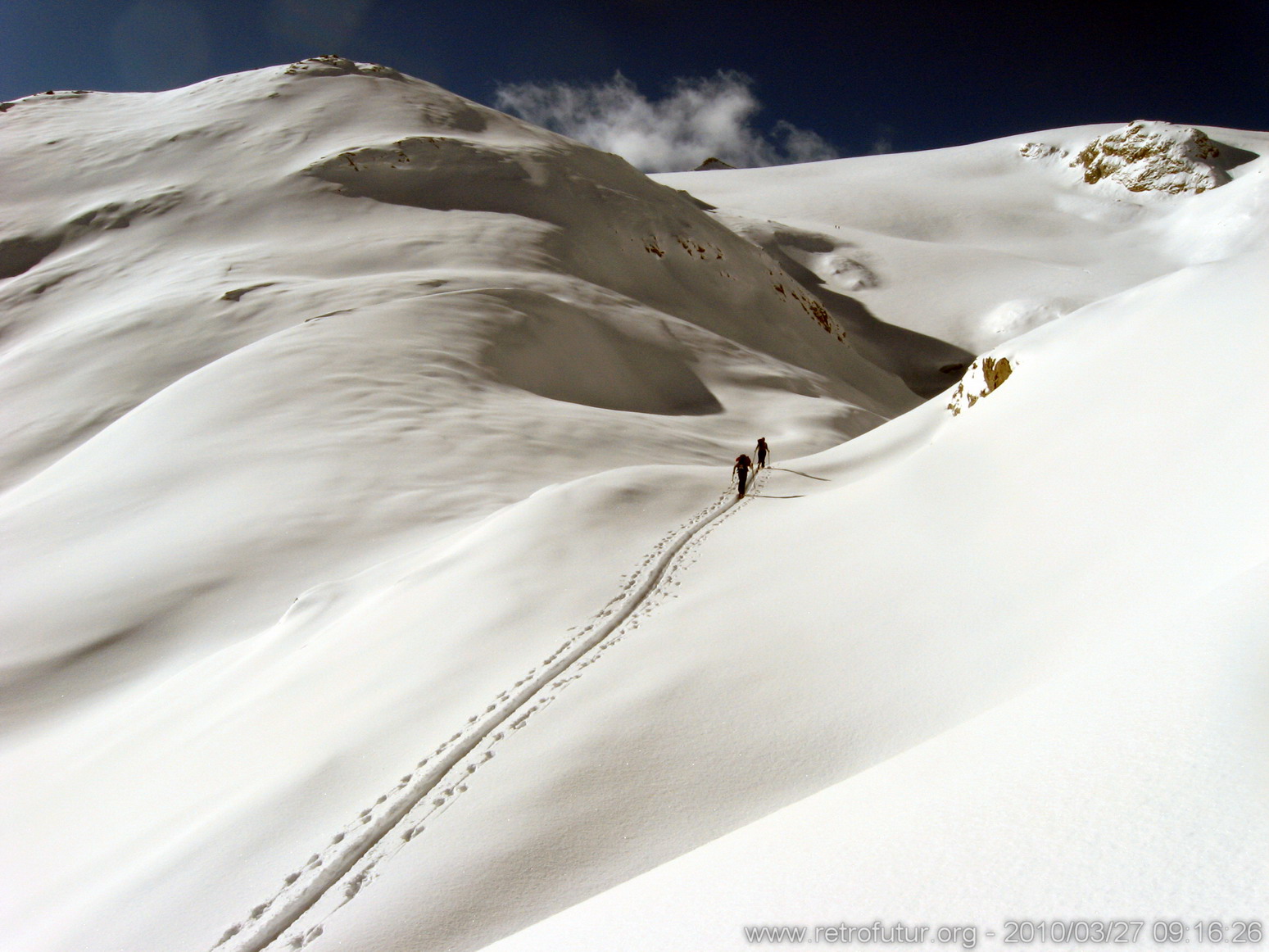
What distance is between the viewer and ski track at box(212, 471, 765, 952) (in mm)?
3961

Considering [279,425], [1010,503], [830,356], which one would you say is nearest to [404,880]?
[1010,503]

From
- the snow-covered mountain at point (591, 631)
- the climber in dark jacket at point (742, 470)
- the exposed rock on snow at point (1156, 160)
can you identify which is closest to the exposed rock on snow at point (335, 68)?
the snow-covered mountain at point (591, 631)

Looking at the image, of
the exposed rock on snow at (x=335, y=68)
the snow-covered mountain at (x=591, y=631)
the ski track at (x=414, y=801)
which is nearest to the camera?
the snow-covered mountain at (x=591, y=631)

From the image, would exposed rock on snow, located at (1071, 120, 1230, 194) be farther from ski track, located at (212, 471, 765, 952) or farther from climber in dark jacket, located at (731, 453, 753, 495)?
ski track, located at (212, 471, 765, 952)

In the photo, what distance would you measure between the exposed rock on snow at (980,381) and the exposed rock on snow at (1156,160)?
58.5m

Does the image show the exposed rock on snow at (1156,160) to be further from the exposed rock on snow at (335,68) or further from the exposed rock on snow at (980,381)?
the exposed rock on snow at (980,381)

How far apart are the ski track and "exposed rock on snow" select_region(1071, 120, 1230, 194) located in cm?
6699

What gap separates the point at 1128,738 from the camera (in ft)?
8.36

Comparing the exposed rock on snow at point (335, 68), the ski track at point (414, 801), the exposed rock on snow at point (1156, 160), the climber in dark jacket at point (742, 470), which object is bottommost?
the ski track at point (414, 801)

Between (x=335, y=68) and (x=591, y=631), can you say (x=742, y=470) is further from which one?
(x=335, y=68)

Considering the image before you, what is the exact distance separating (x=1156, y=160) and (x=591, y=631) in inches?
2730

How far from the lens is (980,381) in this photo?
37.9 ft

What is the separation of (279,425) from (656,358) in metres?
11.5

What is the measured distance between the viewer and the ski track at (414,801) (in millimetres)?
3961
